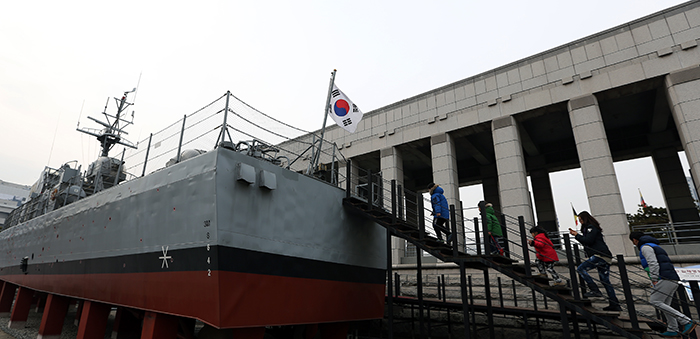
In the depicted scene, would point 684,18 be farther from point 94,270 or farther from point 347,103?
point 94,270

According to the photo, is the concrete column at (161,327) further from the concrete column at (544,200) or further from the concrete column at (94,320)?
the concrete column at (544,200)

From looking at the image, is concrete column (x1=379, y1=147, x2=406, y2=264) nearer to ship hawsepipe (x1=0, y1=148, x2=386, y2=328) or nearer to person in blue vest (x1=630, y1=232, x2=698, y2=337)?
ship hawsepipe (x1=0, y1=148, x2=386, y2=328)

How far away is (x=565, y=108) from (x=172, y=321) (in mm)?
16372

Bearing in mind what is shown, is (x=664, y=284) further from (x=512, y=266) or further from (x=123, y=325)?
(x=123, y=325)

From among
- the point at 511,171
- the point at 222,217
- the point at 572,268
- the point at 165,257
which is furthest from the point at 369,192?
the point at 511,171

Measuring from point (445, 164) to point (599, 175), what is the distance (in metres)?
6.30

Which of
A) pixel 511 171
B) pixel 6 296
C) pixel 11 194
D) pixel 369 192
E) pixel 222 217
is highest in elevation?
pixel 11 194

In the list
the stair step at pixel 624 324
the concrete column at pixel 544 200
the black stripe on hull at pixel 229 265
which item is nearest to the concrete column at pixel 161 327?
the black stripe on hull at pixel 229 265

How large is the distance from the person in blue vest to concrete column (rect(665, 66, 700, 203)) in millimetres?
8404

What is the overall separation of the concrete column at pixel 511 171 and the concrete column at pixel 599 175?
87.4 inches

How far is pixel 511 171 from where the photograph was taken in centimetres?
1548

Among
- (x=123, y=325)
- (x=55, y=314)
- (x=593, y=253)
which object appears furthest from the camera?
(x=55, y=314)

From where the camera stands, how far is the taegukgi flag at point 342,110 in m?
10.3

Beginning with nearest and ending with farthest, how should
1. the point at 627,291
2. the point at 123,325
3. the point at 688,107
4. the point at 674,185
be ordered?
the point at 627,291
the point at 123,325
the point at 688,107
the point at 674,185
